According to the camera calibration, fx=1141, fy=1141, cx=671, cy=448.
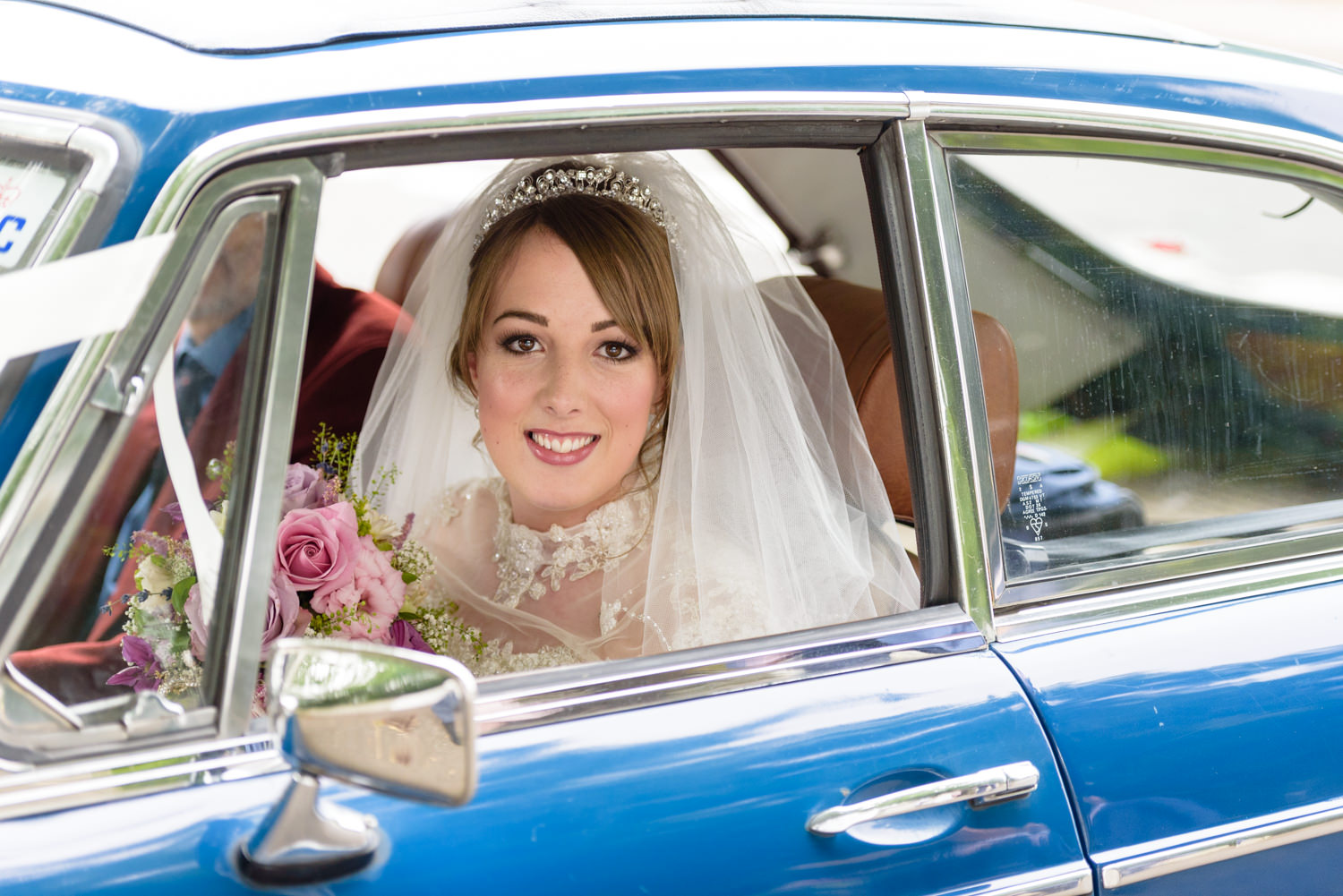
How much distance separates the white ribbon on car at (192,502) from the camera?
115 cm

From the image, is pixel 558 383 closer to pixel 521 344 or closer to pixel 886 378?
pixel 521 344

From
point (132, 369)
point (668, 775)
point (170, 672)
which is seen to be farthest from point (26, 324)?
point (668, 775)

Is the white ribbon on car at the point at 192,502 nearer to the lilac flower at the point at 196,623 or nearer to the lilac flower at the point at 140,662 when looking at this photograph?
the lilac flower at the point at 196,623

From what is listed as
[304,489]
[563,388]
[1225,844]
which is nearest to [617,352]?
[563,388]

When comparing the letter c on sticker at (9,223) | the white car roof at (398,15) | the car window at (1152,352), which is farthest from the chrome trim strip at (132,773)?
the car window at (1152,352)

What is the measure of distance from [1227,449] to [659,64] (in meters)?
0.98

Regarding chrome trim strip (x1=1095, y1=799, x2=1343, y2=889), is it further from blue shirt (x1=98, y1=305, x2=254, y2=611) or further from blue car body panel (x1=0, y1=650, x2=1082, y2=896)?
blue shirt (x1=98, y1=305, x2=254, y2=611)

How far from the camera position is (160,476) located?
1172mm

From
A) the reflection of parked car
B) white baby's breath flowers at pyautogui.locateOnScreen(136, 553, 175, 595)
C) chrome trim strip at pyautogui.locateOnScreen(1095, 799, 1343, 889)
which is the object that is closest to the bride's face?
the reflection of parked car

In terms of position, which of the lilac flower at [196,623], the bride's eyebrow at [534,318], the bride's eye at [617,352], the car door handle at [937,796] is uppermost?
the bride's eyebrow at [534,318]

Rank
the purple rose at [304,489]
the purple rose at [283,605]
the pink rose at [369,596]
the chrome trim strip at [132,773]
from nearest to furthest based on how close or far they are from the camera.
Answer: the chrome trim strip at [132,773], the purple rose at [283,605], the pink rose at [369,596], the purple rose at [304,489]

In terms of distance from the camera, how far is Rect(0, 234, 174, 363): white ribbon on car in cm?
108

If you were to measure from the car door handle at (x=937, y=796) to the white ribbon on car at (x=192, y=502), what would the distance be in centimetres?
68

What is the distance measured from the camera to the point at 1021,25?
158 cm
